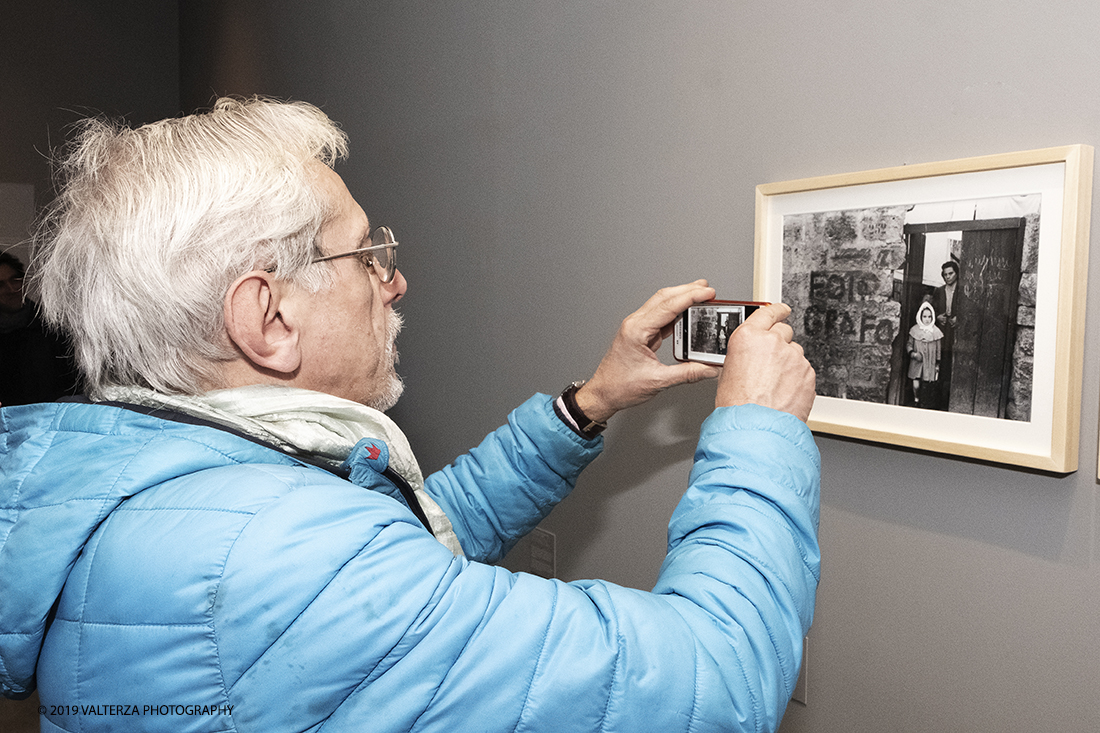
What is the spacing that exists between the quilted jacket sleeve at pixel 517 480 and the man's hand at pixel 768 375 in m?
0.41

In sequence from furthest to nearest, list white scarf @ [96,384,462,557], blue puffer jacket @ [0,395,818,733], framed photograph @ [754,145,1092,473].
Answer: framed photograph @ [754,145,1092,473], white scarf @ [96,384,462,557], blue puffer jacket @ [0,395,818,733]

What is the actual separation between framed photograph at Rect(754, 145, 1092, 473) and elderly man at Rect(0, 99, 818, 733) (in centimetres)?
22

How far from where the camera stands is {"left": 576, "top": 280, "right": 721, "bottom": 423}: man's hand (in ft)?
4.19

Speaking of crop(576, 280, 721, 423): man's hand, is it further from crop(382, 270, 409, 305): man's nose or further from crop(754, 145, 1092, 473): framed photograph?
crop(382, 270, 409, 305): man's nose

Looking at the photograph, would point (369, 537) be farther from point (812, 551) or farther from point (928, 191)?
point (928, 191)

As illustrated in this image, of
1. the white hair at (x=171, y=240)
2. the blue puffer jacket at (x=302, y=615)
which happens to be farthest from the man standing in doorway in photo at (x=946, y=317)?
the white hair at (x=171, y=240)

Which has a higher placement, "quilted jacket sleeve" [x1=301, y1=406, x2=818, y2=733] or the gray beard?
the gray beard

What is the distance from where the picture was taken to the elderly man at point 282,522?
0.67 m

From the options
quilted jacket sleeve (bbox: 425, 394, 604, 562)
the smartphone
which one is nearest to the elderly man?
the smartphone

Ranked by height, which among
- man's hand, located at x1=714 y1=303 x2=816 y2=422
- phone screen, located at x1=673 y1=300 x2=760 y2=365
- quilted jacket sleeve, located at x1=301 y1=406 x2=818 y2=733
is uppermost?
phone screen, located at x1=673 y1=300 x2=760 y2=365

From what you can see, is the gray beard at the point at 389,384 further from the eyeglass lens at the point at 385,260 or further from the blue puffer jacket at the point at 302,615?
the blue puffer jacket at the point at 302,615

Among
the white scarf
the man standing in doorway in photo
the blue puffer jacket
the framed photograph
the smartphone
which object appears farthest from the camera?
the smartphone

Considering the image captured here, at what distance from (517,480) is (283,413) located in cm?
57

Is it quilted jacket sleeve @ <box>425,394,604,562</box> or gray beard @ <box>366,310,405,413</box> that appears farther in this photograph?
quilted jacket sleeve @ <box>425,394,604,562</box>
